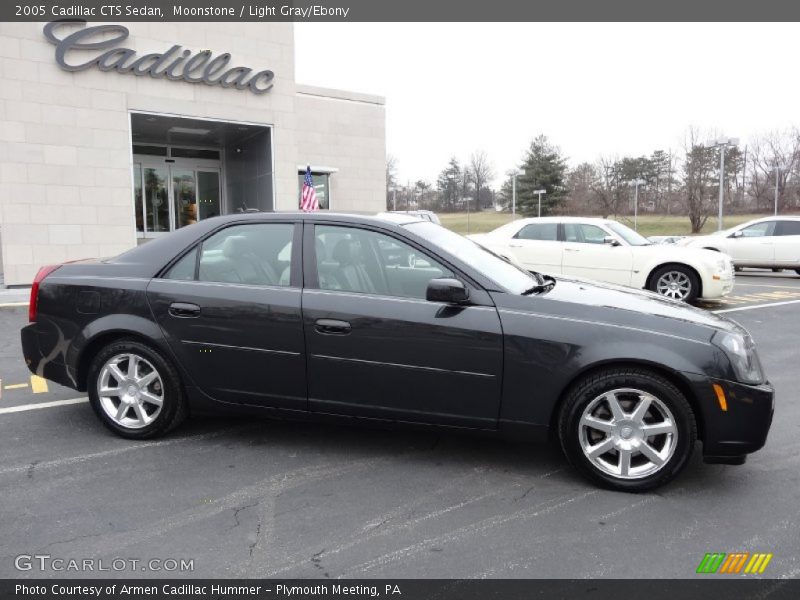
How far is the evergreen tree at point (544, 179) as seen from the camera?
69188mm

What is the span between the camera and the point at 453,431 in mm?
3729

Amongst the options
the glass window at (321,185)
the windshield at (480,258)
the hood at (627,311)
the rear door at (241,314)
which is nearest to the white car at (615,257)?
the windshield at (480,258)

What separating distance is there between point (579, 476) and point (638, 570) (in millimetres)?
979

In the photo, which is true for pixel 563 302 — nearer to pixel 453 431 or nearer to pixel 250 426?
pixel 453 431

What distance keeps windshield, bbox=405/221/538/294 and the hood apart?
181 mm

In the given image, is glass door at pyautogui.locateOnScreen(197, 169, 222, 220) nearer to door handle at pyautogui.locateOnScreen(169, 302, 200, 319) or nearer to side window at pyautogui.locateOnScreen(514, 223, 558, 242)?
side window at pyautogui.locateOnScreen(514, 223, 558, 242)

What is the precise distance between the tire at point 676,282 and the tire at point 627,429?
7621 millimetres

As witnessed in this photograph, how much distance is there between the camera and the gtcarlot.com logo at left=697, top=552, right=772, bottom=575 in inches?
108

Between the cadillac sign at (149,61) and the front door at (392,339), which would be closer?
the front door at (392,339)

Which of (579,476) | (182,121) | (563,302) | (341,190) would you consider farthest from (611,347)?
(341,190)

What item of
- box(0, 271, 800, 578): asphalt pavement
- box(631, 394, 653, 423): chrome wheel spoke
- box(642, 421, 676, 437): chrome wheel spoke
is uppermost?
box(631, 394, 653, 423): chrome wheel spoke

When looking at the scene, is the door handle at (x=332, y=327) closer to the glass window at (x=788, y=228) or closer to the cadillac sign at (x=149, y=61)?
the cadillac sign at (x=149, y=61)

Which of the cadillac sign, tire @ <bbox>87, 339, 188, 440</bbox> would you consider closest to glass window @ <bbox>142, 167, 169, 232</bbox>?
the cadillac sign

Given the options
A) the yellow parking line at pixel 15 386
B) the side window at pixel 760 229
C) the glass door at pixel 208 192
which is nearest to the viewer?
the yellow parking line at pixel 15 386
